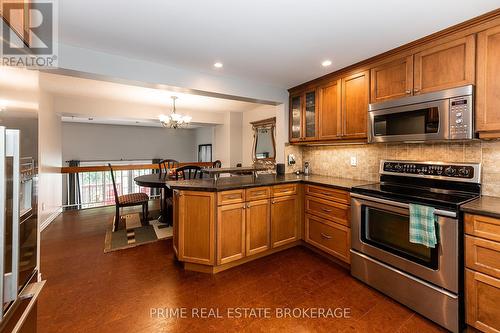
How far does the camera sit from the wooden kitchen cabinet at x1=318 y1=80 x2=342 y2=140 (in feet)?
9.47

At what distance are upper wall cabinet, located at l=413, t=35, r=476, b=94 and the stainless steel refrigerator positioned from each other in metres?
2.82

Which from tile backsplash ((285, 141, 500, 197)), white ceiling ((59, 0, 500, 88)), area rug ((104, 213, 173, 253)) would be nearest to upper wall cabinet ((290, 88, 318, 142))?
tile backsplash ((285, 141, 500, 197))

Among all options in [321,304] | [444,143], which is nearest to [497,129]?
[444,143]

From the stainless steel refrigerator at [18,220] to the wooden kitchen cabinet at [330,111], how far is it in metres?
2.83

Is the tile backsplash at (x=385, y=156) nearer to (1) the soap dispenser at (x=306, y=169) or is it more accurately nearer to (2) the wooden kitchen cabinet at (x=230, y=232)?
(1) the soap dispenser at (x=306, y=169)

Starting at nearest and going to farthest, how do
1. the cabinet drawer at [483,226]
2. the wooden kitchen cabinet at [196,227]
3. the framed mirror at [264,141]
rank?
the cabinet drawer at [483,226]
the wooden kitchen cabinet at [196,227]
the framed mirror at [264,141]

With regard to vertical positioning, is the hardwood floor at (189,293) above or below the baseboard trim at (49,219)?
below

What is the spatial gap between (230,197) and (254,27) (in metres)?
1.62

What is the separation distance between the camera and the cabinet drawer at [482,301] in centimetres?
146

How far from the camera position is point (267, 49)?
230cm

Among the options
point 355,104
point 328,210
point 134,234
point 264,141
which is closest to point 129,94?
point 134,234

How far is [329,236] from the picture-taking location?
2670 mm

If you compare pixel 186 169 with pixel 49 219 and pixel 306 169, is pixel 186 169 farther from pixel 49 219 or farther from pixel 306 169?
pixel 49 219

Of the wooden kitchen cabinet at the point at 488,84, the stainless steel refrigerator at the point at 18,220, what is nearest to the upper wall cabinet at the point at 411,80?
the wooden kitchen cabinet at the point at 488,84
